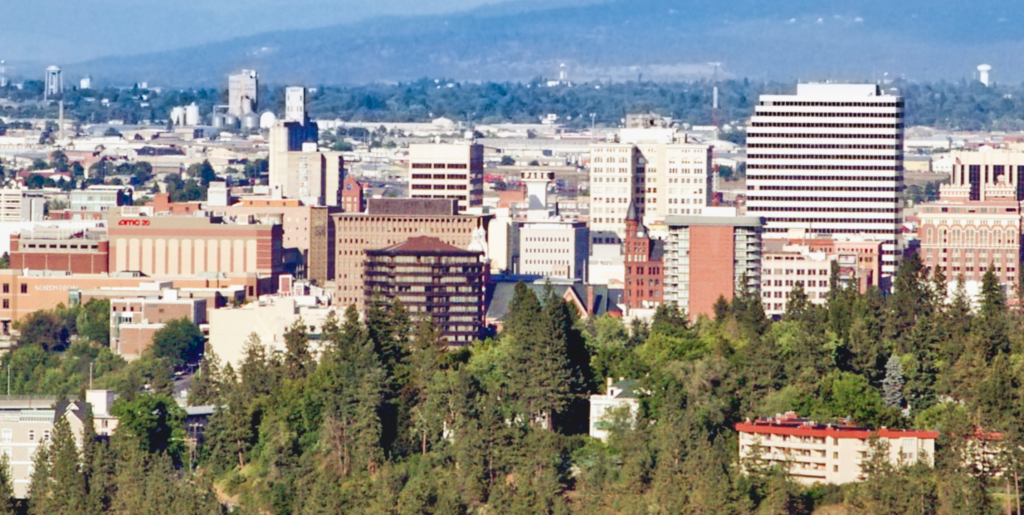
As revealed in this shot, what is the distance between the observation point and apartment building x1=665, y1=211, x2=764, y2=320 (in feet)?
381

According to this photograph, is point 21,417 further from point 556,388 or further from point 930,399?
point 930,399

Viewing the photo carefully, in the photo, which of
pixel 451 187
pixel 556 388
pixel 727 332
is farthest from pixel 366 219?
pixel 556 388

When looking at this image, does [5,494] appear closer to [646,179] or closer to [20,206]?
[646,179]

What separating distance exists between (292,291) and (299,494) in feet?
147

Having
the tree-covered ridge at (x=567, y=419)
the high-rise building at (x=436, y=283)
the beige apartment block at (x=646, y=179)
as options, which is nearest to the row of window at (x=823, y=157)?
the beige apartment block at (x=646, y=179)

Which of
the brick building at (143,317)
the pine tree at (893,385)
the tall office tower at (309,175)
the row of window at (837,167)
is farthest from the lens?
the tall office tower at (309,175)

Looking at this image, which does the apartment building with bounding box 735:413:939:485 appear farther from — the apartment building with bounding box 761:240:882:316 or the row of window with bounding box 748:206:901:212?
the row of window with bounding box 748:206:901:212

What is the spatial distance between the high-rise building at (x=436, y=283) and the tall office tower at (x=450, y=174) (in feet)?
118

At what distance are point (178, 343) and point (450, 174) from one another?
41811 millimetres

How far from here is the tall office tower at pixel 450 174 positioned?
513 feet

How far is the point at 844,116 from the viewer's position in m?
139

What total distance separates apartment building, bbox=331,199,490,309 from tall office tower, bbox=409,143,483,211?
Answer: 18297 millimetres

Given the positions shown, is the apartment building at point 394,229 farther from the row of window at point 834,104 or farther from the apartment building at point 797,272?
the row of window at point 834,104

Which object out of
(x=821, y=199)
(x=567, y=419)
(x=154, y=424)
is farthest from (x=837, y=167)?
(x=154, y=424)
